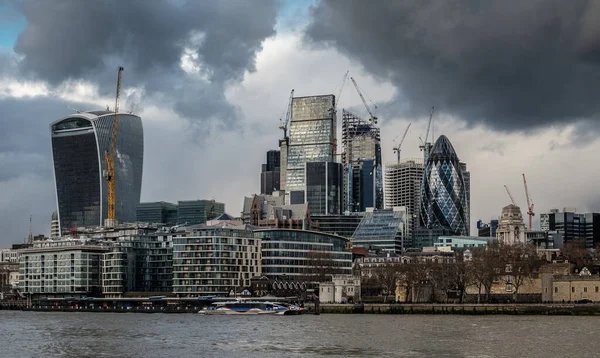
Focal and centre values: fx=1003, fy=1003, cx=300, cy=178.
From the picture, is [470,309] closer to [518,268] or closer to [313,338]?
[518,268]

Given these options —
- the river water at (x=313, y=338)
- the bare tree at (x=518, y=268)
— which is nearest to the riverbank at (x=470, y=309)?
the river water at (x=313, y=338)

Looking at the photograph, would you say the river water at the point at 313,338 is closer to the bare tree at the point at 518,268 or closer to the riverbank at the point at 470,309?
the riverbank at the point at 470,309

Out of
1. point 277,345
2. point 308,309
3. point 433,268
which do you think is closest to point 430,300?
point 433,268

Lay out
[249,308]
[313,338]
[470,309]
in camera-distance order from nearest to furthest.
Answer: [313,338]
[470,309]
[249,308]

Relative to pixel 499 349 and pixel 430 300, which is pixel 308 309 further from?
pixel 499 349

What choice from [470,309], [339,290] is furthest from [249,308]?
[470,309]

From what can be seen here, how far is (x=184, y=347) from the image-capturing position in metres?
92.6

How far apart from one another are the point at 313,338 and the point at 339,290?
87028 mm

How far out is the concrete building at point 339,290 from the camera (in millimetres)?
188250

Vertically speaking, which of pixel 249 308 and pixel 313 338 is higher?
pixel 313 338

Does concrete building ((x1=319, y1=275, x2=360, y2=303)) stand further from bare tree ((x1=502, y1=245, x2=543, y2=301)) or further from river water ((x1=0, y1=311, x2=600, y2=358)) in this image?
river water ((x1=0, y1=311, x2=600, y2=358))

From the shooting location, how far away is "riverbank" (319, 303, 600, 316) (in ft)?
485

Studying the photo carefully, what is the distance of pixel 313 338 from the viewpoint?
103 m

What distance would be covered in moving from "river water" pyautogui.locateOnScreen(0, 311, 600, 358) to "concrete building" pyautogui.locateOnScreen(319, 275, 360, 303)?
48.2 meters
